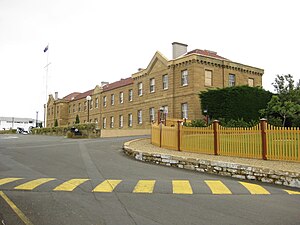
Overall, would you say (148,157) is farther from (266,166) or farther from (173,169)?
(266,166)

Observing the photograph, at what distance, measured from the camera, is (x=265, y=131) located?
39.6 ft

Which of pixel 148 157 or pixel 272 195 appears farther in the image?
pixel 148 157

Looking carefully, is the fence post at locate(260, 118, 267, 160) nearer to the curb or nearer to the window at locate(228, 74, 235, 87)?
the curb

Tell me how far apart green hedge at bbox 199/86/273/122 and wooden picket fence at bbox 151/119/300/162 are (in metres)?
11.8

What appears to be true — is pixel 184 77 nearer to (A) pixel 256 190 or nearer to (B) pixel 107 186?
(A) pixel 256 190

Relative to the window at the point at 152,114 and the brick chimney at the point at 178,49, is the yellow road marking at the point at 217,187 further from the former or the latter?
the brick chimney at the point at 178,49

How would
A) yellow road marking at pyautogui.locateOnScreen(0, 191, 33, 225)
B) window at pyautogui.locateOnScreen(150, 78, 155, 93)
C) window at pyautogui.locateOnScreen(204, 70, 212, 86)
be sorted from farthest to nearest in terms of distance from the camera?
window at pyautogui.locateOnScreen(150, 78, 155, 93)
window at pyautogui.locateOnScreen(204, 70, 212, 86)
yellow road marking at pyautogui.locateOnScreen(0, 191, 33, 225)

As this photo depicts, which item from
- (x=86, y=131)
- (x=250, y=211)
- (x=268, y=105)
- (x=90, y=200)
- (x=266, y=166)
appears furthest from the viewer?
(x=86, y=131)

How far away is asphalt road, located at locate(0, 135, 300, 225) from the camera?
19.0 ft

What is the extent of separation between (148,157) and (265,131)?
17.5 feet

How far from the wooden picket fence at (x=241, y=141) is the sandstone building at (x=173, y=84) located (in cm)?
1524

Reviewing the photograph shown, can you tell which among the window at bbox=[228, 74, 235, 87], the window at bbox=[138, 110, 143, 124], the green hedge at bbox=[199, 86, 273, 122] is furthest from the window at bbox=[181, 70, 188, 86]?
the window at bbox=[138, 110, 143, 124]

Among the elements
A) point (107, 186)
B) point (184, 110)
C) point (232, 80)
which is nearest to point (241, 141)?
point (107, 186)

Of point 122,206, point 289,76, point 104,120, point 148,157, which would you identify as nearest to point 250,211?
point 122,206
